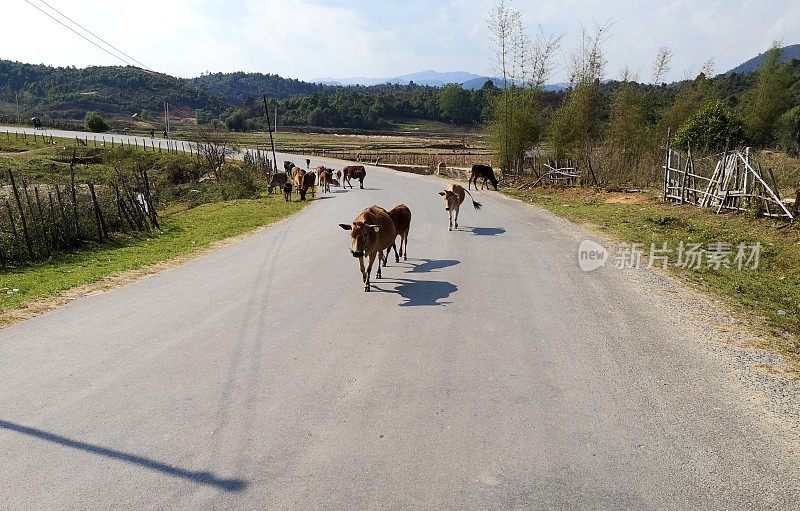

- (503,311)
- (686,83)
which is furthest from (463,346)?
(686,83)

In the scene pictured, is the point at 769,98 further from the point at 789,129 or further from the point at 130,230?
the point at 130,230

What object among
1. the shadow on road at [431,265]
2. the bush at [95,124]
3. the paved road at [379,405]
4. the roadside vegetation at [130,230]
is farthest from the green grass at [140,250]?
the bush at [95,124]

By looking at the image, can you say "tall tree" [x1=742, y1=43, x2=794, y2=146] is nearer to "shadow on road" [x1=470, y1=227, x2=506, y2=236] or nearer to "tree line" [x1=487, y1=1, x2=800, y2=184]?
"tree line" [x1=487, y1=1, x2=800, y2=184]

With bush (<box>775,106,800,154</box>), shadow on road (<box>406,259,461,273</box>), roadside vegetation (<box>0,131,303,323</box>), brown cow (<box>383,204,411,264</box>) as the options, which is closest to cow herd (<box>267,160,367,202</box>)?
roadside vegetation (<box>0,131,303,323</box>)

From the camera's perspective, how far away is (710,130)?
28500 mm

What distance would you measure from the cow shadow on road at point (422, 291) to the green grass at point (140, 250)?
18.8ft

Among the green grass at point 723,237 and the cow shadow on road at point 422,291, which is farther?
the cow shadow on road at point 422,291

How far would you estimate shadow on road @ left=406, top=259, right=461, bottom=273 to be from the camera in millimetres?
10547

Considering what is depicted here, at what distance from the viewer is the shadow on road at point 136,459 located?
13.3 ft

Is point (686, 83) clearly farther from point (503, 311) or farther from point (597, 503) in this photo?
point (597, 503)

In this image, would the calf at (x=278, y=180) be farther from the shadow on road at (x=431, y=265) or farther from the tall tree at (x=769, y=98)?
the tall tree at (x=769, y=98)

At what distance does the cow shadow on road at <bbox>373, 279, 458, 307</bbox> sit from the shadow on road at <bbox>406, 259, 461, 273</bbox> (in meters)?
0.83

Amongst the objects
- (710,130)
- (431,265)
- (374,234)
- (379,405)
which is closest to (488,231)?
(431,265)

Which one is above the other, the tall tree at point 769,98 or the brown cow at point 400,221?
the tall tree at point 769,98
